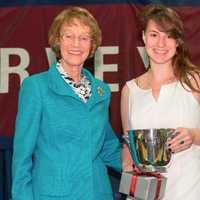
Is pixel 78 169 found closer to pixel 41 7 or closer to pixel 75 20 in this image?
pixel 75 20

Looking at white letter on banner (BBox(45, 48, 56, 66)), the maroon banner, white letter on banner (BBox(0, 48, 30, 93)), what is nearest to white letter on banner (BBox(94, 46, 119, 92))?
the maroon banner

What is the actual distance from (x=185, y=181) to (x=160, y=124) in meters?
0.20

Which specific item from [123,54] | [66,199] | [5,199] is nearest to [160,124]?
[66,199]

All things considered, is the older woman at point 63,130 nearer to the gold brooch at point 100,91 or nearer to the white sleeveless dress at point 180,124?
the gold brooch at point 100,91

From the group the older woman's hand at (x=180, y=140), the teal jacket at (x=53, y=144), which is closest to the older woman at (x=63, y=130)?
the teal jacket at (x=53, y=144)

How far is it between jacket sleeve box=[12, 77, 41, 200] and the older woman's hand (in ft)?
1.35

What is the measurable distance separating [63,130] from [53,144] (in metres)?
0.05

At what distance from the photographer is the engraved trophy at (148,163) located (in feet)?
5.38

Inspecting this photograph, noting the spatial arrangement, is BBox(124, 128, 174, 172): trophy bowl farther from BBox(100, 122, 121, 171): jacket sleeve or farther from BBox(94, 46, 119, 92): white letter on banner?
BBox(94, 46, 119, 92): white letter on banner

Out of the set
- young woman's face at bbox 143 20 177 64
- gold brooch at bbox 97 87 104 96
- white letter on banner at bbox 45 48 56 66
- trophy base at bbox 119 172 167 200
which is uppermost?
white letter on banner at bbox 45 48 56 66

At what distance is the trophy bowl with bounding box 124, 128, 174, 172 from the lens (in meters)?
1.66

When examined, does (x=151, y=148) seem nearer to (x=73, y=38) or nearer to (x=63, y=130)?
(x=63, y=130)

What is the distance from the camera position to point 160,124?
181 centimetres

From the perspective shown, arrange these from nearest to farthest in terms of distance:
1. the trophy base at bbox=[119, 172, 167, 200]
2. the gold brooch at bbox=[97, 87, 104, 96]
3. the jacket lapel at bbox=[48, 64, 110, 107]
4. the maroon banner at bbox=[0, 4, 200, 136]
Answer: the trophy base at bbox=[119, 172, 167, 200]
the jacket lapel at bbox=[48, 64, 110, 107]
the gold brooch at bbox=[97, 87, 104, 96]
the maroon banner at bbox=[0, 4, 200, 136]
